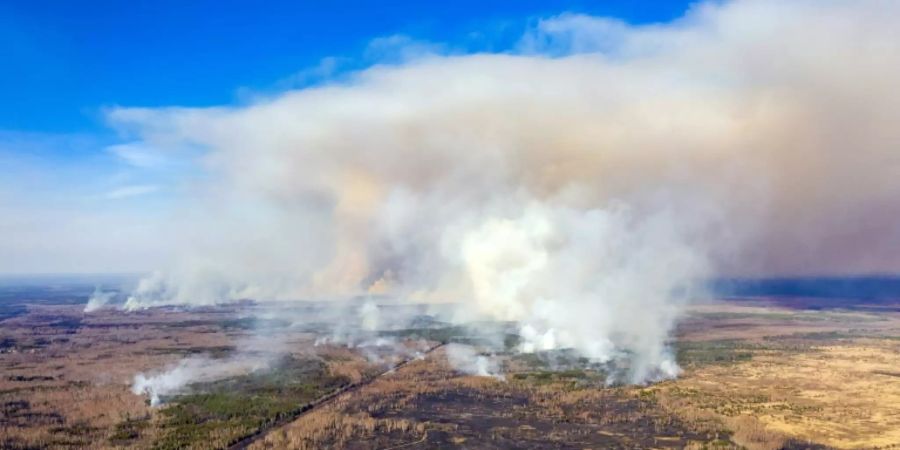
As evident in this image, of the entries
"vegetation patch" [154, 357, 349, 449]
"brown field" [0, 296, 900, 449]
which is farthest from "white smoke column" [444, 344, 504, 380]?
"vegetation patch" [154, 357, 349, 449]

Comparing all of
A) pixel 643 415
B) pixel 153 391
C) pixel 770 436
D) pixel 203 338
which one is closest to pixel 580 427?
pixel 643 415

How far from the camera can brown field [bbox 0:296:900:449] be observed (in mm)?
84500

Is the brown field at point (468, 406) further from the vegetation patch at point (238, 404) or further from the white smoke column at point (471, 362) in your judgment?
the white smoke column at point (471, 362)

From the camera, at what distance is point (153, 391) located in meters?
112

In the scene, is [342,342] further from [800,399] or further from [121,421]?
[800,399]

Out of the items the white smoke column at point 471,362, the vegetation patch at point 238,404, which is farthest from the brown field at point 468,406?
the white smoke column at point 471,362

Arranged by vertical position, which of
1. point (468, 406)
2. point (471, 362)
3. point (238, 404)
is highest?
point (471, 362)

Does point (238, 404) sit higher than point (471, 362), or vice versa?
point (471, 362)

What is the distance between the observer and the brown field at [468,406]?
3327 inches

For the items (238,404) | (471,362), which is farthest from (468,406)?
(471,362)

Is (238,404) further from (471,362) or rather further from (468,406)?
(471,362)

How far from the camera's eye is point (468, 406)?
102625 mm

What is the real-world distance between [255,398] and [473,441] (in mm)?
42287

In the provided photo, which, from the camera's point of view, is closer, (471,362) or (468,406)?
(468,406)
